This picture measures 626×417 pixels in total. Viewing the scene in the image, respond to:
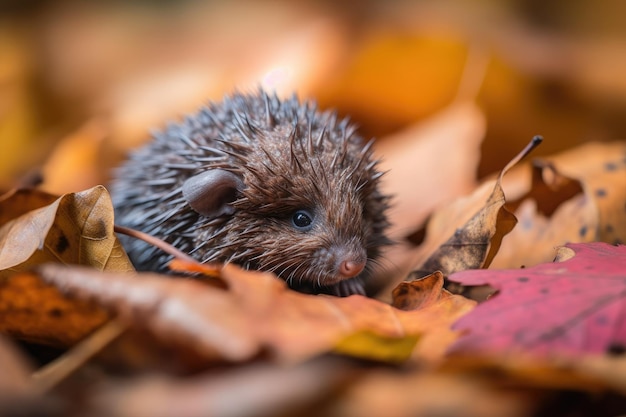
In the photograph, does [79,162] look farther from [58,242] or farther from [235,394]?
[235,394]

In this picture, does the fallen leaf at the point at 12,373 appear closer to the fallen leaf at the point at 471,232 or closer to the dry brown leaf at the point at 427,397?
the dry brown leaf at the point at 427,397

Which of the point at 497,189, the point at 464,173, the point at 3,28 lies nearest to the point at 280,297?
the point at 497,189

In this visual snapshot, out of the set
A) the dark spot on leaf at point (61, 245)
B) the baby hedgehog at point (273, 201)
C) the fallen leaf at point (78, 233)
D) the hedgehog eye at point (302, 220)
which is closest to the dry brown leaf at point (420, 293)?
the baby hedgehog at point (273, 201)

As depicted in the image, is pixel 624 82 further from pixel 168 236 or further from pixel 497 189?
pixel 168 236

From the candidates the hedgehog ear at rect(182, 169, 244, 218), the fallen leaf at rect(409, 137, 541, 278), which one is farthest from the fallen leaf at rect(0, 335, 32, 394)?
the fallen leaf at rect(409, 137, 541, 278)

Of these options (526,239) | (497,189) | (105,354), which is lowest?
(526,239)
